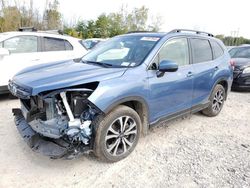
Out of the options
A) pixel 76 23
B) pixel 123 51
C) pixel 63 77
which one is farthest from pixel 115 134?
pixel 76 23

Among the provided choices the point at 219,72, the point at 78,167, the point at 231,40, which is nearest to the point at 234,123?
the point at 219,72

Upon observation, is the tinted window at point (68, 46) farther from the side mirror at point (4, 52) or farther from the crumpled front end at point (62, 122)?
the crumpled front end at point (62, 122)

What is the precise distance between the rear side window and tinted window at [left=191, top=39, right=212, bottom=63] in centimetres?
365

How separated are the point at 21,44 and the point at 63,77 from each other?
11.9 feet

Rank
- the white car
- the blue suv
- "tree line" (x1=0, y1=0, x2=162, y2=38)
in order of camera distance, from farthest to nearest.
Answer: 1. "tree line" (x1=0, y1=0, x2=162, y2=38)
2. the white car
3. the blue suv

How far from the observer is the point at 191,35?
4.50 metres

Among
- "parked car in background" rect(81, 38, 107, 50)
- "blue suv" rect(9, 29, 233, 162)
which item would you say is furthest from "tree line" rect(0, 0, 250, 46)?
"blue suv" rect(9, 29, 233, 162)

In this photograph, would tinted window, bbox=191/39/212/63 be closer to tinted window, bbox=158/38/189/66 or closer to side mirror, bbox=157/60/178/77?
tinted window, bbox=158/38/189/66

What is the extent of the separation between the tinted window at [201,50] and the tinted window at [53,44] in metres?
3.73

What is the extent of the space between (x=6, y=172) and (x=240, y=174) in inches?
116

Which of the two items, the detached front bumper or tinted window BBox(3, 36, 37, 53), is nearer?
the detached front bumper

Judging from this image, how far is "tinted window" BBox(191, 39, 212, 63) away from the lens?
445cm

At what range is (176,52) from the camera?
161 inches

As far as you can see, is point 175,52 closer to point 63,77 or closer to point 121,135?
point 121,135
